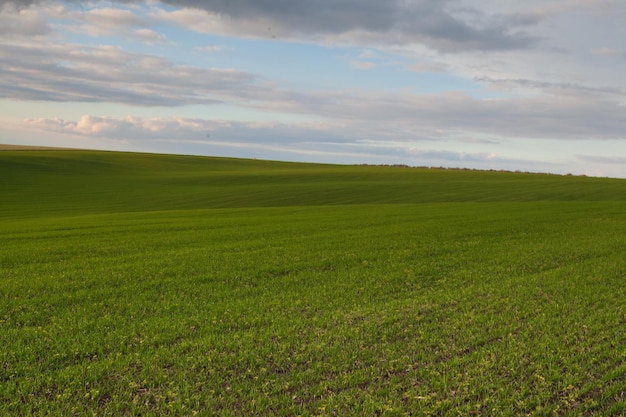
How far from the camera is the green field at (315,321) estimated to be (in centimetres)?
766

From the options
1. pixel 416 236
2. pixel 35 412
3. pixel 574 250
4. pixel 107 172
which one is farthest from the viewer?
pixel 107 172

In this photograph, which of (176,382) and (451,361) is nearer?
(176,382)

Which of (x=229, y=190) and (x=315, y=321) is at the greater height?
(x=229, y=190)

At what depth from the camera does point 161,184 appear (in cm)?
7456

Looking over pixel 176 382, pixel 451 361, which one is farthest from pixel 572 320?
pixel 176 382

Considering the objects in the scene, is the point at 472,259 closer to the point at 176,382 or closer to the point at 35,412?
the point at 176,382

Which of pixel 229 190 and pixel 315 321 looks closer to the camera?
pixel 315 321

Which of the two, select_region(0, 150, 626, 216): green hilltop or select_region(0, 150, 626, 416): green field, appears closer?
select_region(0, 150, 626, 416): green field

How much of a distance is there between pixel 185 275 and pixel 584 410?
36.6 ft

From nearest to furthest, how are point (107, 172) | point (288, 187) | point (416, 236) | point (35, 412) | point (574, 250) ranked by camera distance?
point (35, 412) → point (574, 250) → point (416, 236) → point (288, 187) → point (107, 172)

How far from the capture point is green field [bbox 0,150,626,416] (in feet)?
25.1

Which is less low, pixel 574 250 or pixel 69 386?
pixel 574 250

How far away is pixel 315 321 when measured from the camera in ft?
36.3

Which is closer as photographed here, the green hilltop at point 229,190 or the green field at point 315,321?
the green field at point 315,321
